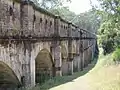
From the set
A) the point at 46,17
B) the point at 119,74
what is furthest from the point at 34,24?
the point at 119,74

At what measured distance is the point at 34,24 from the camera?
1476 centimetres

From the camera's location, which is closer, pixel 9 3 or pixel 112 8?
→ pixel 9 3

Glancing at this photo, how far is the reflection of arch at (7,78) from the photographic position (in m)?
11.8

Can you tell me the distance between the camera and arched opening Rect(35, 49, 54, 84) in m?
18.5

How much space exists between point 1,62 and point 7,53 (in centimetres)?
50

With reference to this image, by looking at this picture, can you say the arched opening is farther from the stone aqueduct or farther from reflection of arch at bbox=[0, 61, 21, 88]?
reflection of arch at bbox=[0, 61, 21, 88]

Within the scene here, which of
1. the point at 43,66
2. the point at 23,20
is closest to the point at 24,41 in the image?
the point at 23,20

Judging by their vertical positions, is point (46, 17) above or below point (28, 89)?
above

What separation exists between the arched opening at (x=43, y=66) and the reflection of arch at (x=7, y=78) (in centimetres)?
521

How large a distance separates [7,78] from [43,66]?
6.79 meters

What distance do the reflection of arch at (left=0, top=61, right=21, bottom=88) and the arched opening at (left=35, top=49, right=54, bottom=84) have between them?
5213 mm

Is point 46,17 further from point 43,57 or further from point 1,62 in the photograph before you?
point 1,62

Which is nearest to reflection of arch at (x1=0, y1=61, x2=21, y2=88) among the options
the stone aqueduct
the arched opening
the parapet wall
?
the stone aqueduct

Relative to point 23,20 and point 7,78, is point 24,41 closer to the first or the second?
point 23,20
